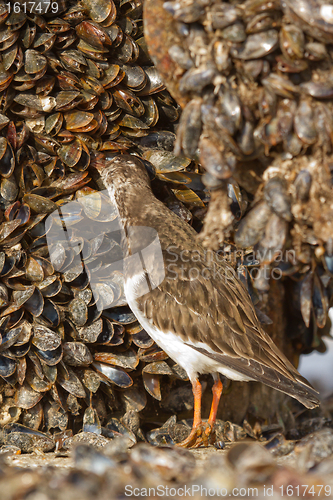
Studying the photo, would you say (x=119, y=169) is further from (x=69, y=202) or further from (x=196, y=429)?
(x=196, y=429)

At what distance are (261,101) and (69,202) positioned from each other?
1.02m

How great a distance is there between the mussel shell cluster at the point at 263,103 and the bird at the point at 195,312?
0.62 meters

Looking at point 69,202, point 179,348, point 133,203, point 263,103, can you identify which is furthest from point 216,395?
point 263,103

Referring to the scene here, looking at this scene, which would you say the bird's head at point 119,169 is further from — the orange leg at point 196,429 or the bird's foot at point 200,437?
the bird's foot at point 200,437

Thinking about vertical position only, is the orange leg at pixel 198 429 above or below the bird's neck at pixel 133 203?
below

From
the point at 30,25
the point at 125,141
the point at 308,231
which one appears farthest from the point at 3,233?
the point at 308,231

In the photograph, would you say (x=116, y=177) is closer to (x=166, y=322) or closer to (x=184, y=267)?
(x=184, y=267)

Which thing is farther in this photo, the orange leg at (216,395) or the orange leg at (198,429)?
the orange leg at (216,395)

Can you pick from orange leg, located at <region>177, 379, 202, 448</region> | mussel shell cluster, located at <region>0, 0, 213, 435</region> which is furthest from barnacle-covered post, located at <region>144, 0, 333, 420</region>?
orange leg, located at <region>177, 379, 202, 448</region>

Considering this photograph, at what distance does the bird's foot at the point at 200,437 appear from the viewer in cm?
171

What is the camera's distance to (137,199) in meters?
1.88

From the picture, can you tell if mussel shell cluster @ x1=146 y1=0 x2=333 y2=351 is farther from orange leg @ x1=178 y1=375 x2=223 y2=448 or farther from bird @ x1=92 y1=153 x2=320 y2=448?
orange leg @ x1=178 y1=375 x2=223 y2=448

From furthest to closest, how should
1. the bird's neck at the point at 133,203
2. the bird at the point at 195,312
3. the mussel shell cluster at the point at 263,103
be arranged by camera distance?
the bird's neck at the point at 133,203
the bird at the point at 195,312
the mussel shell cluster at the point at 263,103

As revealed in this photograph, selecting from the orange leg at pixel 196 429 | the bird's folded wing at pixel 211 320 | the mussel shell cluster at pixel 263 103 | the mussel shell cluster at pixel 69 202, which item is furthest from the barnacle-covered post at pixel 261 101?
the orange leg at pixel 196 429
